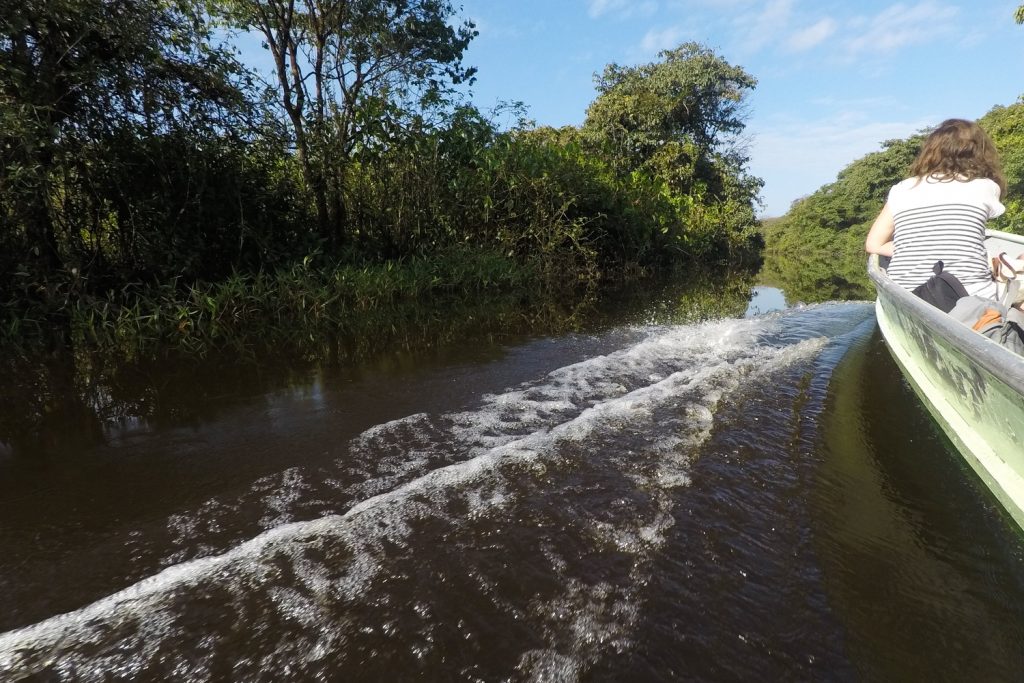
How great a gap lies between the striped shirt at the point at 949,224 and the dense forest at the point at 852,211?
11.0 meters

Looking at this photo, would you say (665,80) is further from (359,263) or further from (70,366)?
(70,366)

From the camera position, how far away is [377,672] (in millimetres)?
1341

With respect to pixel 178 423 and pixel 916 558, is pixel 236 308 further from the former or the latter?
pixel 916 558

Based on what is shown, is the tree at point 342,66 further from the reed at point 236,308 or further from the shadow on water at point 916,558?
the shadow on water at point 916,558

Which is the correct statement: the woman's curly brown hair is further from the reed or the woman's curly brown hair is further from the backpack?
the reed

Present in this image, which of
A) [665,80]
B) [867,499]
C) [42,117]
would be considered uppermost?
[665,80]

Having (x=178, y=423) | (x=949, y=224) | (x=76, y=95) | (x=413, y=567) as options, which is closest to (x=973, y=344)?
(x=949, y=224)

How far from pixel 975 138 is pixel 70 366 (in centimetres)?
651

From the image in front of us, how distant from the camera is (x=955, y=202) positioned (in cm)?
296

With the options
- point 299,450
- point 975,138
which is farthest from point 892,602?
point 975,138

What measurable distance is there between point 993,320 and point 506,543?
252cm

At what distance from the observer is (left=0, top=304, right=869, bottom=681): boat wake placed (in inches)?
54.7

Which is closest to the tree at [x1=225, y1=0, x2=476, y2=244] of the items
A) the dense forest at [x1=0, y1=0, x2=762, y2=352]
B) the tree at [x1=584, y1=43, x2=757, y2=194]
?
the dense forest at [x1=0, y1=0, x2=762, y2=352]

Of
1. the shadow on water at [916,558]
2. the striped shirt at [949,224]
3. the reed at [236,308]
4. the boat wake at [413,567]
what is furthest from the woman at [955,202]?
the reed at [236,308]
